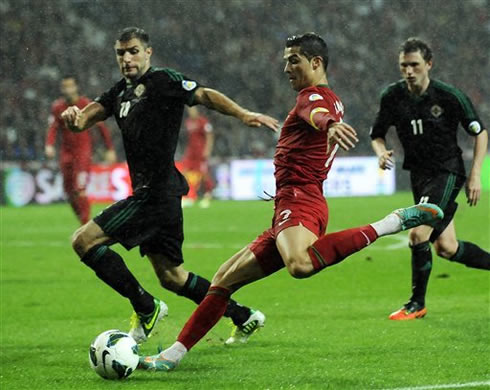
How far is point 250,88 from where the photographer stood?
26.3 metres

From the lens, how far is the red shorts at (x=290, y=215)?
17.6 feet

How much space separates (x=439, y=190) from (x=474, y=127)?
1.66 ft

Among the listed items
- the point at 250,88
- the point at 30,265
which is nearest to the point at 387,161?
the point at 30,265

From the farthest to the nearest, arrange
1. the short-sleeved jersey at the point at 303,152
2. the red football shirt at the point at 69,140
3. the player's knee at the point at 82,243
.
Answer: the red football shirt at the point at 69,140 → the player's knee at the point at 82,243 → the short-sleeved jersey at the point at 303,152

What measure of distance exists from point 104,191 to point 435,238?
15.8m

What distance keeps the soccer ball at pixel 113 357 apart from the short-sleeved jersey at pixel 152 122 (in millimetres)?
1346

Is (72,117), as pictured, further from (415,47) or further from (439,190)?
(439,190)

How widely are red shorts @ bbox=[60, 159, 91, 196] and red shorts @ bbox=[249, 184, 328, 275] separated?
800 centimetres

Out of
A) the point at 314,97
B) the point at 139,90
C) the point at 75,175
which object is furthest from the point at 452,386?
the point at 75,175

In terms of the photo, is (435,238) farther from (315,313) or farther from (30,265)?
(30,265)

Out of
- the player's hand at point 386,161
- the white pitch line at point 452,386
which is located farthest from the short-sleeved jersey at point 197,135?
the white pitch line at point 452,386

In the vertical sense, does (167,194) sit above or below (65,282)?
above

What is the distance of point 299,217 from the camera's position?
533 centimetres

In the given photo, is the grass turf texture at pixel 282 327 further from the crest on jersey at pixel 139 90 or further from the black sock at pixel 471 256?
the crest on jersey at pixel 139 90
